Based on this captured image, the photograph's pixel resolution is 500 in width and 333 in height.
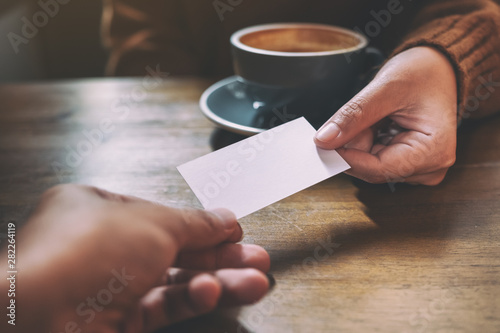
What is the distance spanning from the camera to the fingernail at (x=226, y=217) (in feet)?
1.32

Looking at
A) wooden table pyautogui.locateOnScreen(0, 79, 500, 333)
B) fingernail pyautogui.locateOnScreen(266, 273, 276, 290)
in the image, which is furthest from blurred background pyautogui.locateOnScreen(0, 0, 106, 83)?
fingernail pyautogui.locateOnScreen(266, 273, 276, 290)

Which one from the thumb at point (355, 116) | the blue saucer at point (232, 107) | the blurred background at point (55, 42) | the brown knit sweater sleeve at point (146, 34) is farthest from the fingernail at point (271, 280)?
the blurred background at point (55, 42)

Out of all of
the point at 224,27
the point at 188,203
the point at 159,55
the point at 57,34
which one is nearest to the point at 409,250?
the point at 188,203

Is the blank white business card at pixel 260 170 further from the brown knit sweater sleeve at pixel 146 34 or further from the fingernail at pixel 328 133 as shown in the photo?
the brown knit sweater sleeve at pixel 146 34

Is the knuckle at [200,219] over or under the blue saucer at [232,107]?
over

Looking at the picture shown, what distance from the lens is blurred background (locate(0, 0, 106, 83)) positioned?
5.56ft

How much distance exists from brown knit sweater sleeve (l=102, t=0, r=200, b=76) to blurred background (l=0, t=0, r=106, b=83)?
0.72m

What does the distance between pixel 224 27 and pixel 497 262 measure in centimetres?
89

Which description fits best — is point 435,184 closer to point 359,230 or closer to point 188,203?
point 359,230

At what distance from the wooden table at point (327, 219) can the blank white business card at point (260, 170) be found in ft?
0.20

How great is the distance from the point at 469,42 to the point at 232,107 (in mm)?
426

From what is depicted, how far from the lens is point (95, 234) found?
325 millimetres

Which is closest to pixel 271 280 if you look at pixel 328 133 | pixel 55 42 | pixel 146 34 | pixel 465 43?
pixel 328 133

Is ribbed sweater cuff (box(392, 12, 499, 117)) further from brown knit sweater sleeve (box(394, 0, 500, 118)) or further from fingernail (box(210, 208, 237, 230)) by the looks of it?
fingernail (box(210, 208, 237, 230))
